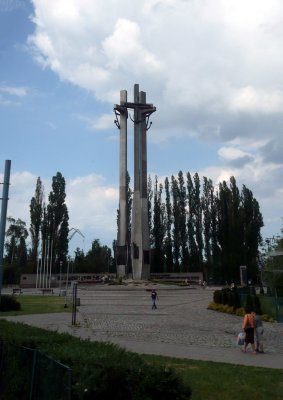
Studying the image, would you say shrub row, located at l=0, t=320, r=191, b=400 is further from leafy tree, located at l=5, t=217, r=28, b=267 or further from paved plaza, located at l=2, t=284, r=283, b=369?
leafy tree, located at l=5, t=217, r=28, b=267

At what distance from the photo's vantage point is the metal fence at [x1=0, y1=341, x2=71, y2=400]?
5090 mm

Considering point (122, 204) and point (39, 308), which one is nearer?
point (39, 308)

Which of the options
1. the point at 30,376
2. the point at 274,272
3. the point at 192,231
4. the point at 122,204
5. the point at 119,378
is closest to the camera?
the point at 119,378

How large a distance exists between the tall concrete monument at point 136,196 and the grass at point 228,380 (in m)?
58.9

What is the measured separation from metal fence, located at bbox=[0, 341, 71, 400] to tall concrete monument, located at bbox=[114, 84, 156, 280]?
6205cm

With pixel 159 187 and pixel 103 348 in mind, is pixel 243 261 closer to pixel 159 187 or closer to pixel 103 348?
pixel 159 187

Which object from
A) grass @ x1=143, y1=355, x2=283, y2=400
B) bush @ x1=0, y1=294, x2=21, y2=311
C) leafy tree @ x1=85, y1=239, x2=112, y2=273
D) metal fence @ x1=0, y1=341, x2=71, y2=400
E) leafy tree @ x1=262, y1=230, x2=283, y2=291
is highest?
leafy tree @ x1=85, y1=239, x2=112, y2=273

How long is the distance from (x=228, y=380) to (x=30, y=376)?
413 cm

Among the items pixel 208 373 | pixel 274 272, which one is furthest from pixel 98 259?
pixel 208 373

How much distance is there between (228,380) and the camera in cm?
870

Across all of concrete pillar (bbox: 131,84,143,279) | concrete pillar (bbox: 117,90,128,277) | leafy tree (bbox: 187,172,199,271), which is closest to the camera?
concrete pillar (bbox: 131,84,143,279)

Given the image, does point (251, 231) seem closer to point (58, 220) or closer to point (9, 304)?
point (58, 220)

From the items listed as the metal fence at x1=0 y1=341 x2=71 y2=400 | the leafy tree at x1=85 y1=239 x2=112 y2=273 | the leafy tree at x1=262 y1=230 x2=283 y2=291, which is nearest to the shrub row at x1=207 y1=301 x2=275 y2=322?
the leafy tree at x1=262 y1=230 x2=283 y2=291

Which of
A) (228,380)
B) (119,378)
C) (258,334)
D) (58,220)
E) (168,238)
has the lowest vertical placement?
(228,380)
